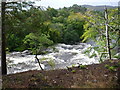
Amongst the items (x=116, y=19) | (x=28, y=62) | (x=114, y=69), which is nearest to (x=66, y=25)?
(x=28, y=62)

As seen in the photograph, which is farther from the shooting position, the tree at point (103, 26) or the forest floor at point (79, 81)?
the tree at point (103, 26)

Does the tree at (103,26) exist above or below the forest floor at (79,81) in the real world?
above

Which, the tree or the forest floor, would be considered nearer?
the forest floor

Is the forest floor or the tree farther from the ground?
the tree

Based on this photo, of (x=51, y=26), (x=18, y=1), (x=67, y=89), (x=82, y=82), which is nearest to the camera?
(x=67, y=89)

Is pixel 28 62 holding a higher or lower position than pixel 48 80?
lower

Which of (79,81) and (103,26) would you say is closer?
(79,81)

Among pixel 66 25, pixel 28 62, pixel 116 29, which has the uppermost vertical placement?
pixel 116 29

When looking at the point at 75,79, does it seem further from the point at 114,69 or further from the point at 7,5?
the point at 7,5

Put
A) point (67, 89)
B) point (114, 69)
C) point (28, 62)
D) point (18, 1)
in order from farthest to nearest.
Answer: point (28, 62)
point (18, 1)
point (114, 69)
point (67, 89)

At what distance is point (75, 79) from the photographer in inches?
176

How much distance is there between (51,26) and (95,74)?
2690 millimetres

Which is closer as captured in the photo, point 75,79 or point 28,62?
point 75,79

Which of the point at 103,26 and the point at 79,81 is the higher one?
the point at 103,26
